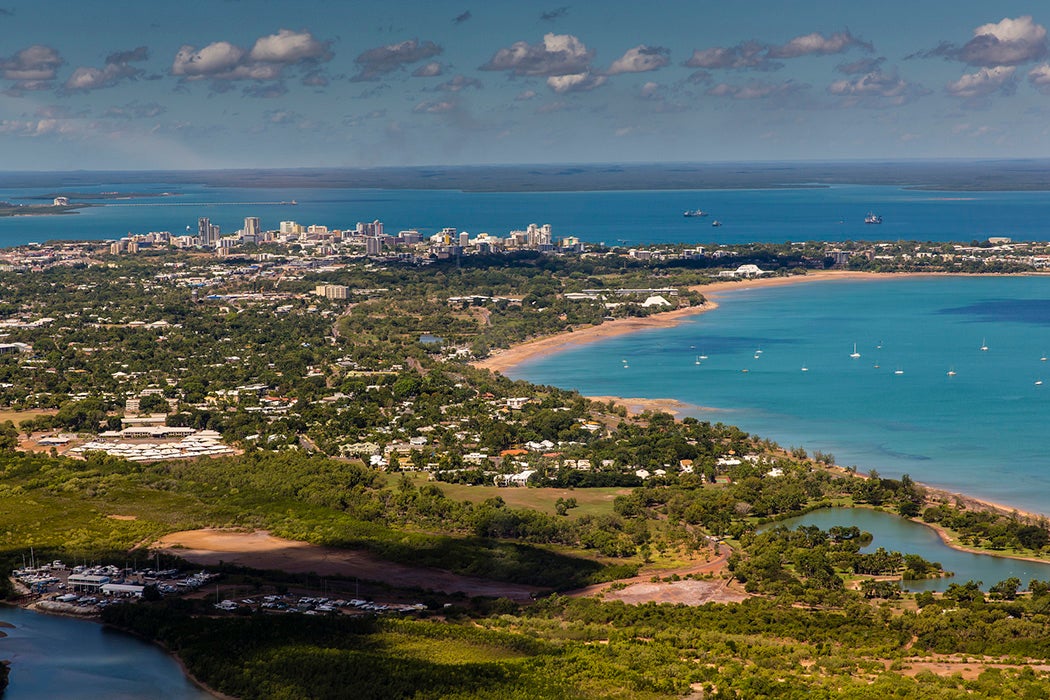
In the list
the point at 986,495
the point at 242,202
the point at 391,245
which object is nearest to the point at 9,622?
the point at 986,495

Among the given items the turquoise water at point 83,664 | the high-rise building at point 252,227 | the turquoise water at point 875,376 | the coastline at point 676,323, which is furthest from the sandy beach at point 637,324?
the high-rise building at point 252,227

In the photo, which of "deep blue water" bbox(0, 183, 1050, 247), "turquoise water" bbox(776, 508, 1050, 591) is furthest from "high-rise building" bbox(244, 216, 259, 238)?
"turquoise water" bbox(776, 508, 1050, 591)

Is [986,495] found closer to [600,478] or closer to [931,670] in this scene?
[600,478]

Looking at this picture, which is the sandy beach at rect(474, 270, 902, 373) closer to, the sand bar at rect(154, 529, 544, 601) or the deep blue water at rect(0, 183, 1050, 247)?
the deep blue water at rect(0, 183, 1050, 247)

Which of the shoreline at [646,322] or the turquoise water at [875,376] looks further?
the shoreline at [646,322]

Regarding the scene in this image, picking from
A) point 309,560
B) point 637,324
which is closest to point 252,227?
point 637,324

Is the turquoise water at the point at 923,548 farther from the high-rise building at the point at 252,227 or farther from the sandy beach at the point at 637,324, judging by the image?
the high-rise building at the point at 252,227

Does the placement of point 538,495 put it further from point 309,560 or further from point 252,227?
point 252,227
